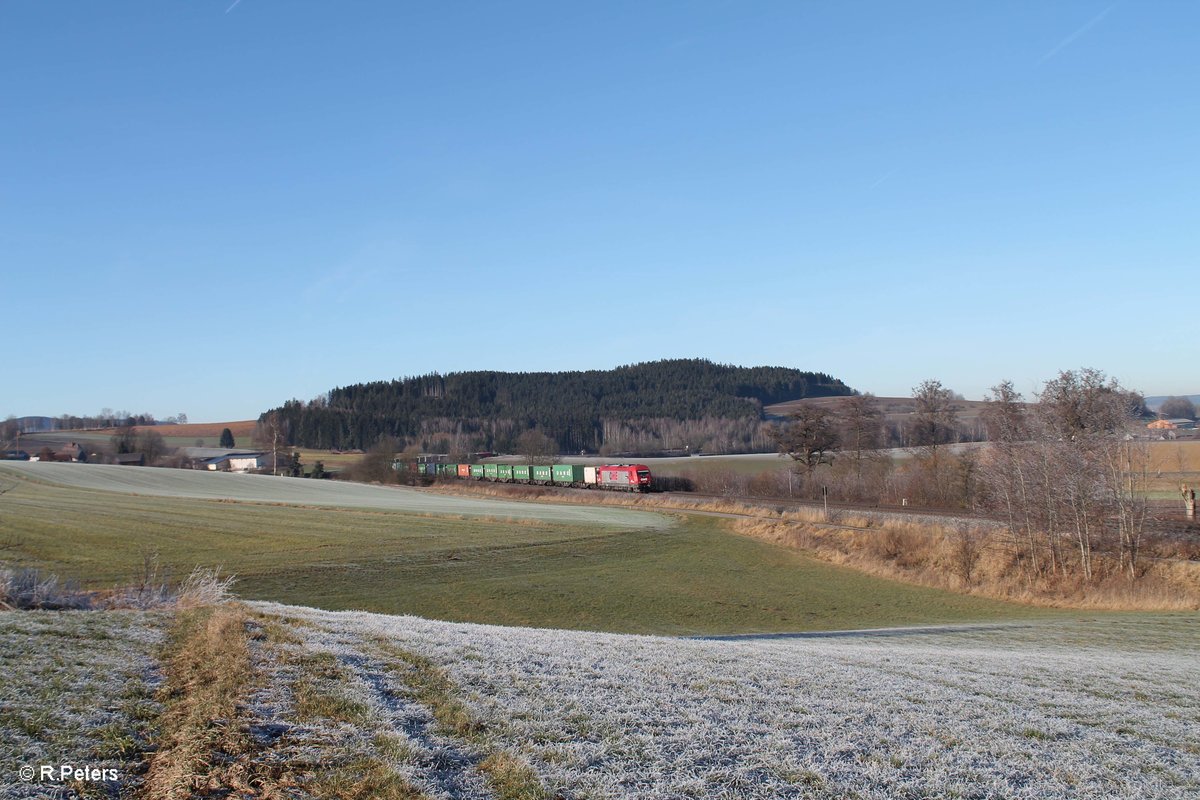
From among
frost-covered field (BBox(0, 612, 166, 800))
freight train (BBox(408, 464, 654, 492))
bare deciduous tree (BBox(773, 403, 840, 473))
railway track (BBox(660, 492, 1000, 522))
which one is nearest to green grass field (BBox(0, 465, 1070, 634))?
railway track (BBox(660, 492, 1000, 522))

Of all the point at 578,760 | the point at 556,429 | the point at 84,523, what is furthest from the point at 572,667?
the point at 556,429

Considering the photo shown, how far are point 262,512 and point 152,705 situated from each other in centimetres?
4656

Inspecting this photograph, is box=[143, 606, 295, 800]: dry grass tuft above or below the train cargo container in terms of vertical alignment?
above

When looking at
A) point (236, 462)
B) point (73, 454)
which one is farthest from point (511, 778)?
point (73, 454)

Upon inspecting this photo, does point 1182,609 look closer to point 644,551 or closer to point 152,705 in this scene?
point 644,551

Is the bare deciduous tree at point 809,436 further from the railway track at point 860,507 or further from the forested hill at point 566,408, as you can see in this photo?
the forested hill at point 566,408

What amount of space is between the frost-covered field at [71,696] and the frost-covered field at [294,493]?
125 ft

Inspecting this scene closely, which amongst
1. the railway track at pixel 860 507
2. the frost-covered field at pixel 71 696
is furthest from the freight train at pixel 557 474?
the frost-covered field at pixel 71 696

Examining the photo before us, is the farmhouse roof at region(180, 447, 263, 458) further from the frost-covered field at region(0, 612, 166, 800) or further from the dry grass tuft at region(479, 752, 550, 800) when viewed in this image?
the dry grass tuft at region(479, 752, 550, 800)

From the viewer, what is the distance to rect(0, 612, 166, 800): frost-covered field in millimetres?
5598

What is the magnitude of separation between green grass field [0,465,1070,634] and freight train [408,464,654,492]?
2370cm

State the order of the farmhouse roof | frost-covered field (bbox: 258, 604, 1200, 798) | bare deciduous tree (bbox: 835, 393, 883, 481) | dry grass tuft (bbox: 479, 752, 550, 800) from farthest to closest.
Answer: the farmhouse roof, bare deciduous tree (bbox: 835, 393, 883, 481), frost-covered field (bbox: 258, 604, 1200, 798), dry grass tuft (bbox: 479, 752, 550, 800)

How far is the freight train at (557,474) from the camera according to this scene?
2825 inches

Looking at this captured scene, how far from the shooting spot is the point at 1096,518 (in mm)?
30969
